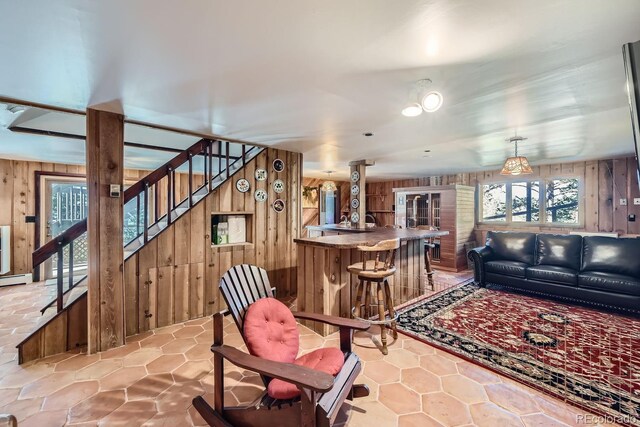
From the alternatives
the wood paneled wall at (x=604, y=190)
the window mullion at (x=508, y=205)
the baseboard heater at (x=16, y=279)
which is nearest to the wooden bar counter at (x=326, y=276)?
the window mullion at (x=508, y=205)

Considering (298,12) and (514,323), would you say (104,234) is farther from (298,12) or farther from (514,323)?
(514,323)

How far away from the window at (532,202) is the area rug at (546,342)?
2970 millimetres

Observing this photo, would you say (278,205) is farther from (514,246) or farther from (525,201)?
(525,201)

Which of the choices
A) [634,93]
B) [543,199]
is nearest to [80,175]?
[634,93]

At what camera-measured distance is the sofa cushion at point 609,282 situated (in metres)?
3.41

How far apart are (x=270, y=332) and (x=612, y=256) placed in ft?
16.2

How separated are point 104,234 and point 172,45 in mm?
2008

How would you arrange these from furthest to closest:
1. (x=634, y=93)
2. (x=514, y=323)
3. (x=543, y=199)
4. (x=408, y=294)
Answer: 1. (x=543, y=199)
2. (x=408, y=294)
3. (x=514, y=323)
4. (x=634, y=93)

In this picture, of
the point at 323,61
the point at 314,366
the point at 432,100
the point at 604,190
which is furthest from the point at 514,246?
the point at 323,61

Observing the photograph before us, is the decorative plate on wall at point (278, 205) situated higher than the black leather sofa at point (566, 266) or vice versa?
the decorative plate on wall at point (278, 205)

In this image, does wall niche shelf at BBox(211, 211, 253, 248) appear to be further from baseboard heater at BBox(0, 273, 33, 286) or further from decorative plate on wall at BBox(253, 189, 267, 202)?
baseboard heater at BBox(0, 273, 33, 286)

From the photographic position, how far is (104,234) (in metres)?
2.64

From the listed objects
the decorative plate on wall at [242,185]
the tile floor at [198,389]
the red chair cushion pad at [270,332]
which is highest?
the decorative plate on wall at [242,185]

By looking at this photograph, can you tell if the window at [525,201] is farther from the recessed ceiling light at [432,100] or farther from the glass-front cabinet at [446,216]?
the recessed ceiling light at [432,100]
